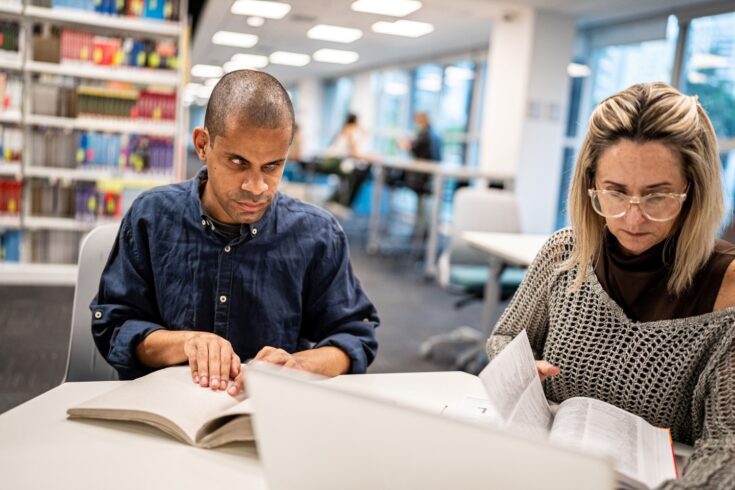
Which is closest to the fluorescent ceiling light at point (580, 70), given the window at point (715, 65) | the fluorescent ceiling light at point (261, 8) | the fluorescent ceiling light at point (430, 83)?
the window at point (715, 65)

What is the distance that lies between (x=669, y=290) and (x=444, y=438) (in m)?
0.80

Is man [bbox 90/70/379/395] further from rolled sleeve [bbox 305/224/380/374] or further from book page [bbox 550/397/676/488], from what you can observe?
book page [bbox 550/397/676/488]

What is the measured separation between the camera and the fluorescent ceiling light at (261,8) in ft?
25.1

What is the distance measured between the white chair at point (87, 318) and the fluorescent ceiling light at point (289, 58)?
433 inches

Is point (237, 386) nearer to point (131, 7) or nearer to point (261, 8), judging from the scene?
point (131, 7)

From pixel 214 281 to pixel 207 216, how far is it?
13 cm

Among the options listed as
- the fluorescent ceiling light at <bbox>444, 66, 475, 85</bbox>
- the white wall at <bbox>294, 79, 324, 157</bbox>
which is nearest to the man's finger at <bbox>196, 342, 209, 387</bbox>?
the fluorescent ceiling light at <bbox>444, 66, 475, 85</bbox>

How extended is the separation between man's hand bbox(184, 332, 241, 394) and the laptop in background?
41 cm

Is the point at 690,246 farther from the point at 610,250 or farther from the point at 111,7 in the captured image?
the point at 111,7

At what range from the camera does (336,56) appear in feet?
39.1

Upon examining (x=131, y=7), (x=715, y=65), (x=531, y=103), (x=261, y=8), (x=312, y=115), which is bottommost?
(x=531, y=103)

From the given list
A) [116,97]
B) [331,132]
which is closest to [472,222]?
[116,97]

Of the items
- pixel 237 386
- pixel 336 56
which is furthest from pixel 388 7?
pixel 237 386

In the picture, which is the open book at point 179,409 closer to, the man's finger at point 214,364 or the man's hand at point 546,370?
the man's finger at point 214,364
